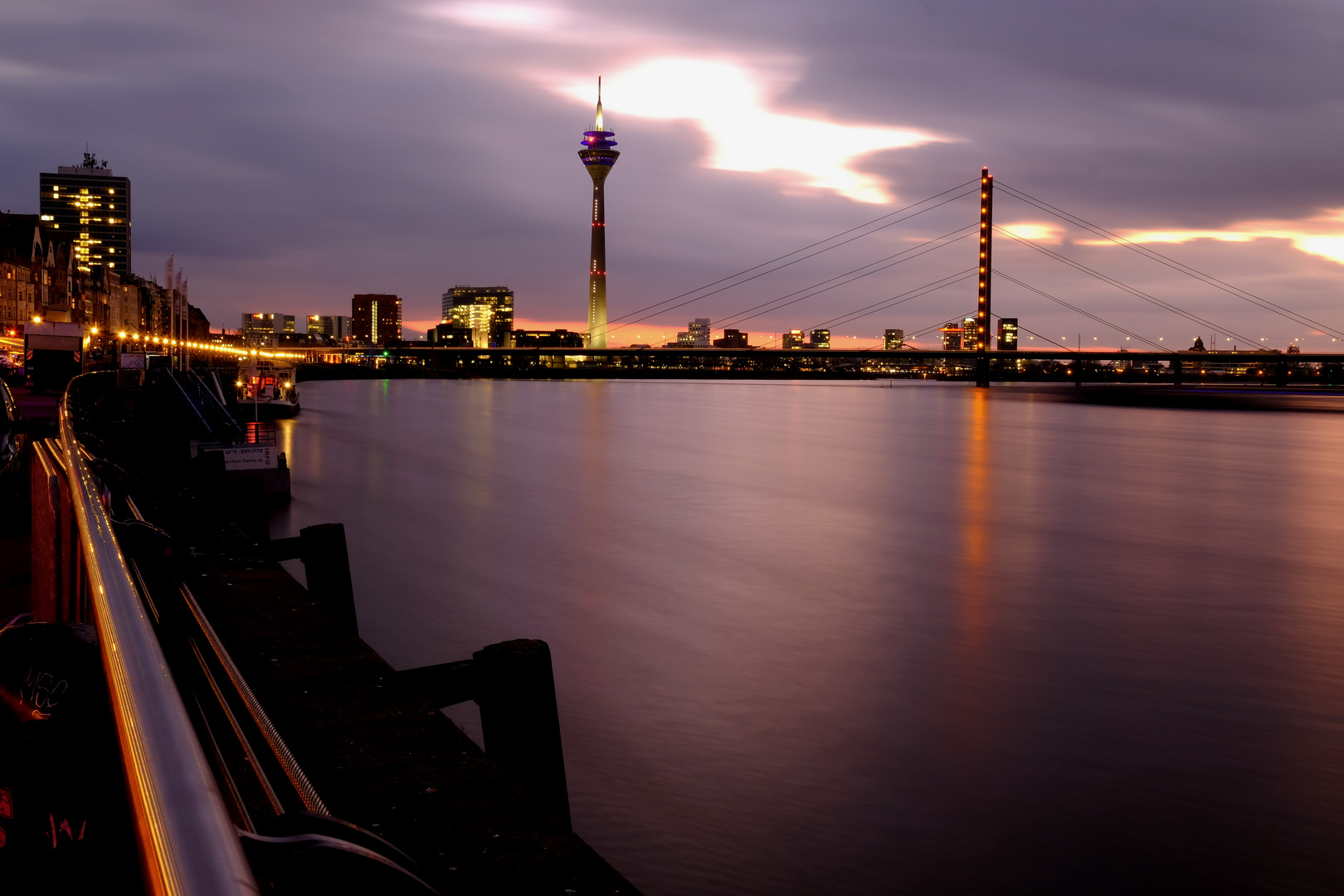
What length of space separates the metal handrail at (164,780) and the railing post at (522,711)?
3.07 meters

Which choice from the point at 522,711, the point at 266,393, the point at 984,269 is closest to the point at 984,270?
the point at 984,269

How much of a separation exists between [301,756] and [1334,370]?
181376 mm

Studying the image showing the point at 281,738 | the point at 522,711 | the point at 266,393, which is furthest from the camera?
the point at 266,393

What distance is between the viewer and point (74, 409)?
12133mm

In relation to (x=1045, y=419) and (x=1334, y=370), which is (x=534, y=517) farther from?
(x=1334, y=370)

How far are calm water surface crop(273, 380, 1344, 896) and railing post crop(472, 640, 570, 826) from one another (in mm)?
1552

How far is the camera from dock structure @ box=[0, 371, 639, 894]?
53.1 inches

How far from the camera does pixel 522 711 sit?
499 centimetres

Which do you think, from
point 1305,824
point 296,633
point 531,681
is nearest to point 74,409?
point 296,633

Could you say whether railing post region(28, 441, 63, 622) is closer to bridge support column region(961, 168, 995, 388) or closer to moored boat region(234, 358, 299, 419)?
moored boat region(234, 358, 299, 419)

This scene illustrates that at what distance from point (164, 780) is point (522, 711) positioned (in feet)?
12.6

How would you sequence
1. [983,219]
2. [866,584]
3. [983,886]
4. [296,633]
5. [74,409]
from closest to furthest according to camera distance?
[296,633] → [983,886] → [74,409] → [866,584] → [983,219]

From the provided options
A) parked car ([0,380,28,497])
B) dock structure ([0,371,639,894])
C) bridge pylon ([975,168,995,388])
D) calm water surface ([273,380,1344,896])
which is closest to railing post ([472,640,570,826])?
dock structure ([0,371,639,894])

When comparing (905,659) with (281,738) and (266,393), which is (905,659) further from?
(266,393)
